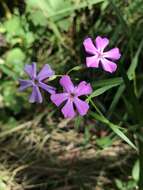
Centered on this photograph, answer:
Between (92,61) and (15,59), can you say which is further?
(15,59)

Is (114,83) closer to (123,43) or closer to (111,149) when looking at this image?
(111,149)

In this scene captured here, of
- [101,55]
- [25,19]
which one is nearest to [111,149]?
[25,19]

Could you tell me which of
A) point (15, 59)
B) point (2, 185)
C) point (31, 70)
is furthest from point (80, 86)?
point (15, 59)

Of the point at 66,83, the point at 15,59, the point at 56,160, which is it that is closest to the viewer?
the point at 66,83

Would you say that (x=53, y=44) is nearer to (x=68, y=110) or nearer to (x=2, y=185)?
(x=2, y=185)

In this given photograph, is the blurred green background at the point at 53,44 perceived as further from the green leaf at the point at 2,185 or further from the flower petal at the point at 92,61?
the flower petal at the point at 92,61

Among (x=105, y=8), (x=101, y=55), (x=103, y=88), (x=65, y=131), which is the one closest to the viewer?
(x=101, y=55)
